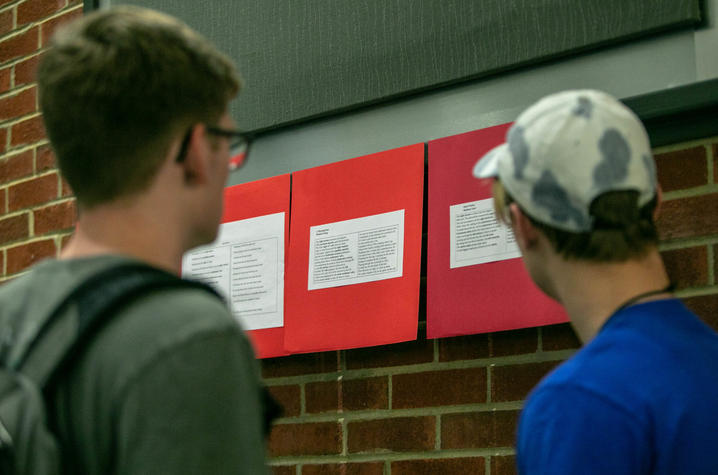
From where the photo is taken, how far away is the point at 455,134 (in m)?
1.69

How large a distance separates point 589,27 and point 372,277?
0.59m

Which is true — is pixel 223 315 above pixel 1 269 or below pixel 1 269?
below

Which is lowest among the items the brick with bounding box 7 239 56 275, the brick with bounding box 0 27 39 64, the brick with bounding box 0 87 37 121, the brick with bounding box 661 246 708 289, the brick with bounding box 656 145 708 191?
the brick with bounding box 661 246 708 289

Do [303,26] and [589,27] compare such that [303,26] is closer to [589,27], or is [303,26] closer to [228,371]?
[589,27]

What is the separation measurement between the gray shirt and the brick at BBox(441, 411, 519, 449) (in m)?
0.91

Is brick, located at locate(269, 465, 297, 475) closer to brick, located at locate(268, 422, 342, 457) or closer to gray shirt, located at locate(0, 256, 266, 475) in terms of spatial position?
brick, located at locate(268, 422, 342, 457)

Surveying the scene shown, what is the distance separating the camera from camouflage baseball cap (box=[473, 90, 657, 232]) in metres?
1.08

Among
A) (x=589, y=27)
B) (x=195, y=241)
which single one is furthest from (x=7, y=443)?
(x=589, y=27)

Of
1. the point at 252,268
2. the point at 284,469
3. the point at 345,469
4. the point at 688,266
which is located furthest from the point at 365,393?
the point at 688,266

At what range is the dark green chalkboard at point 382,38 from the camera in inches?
60.2

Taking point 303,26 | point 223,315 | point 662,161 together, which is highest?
point 303,26

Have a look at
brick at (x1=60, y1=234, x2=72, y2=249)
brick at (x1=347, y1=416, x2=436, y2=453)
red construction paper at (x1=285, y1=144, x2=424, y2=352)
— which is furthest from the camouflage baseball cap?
brick at (x1=60, y1=234, x2=72, y2=249)

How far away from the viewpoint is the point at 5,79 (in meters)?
2.57

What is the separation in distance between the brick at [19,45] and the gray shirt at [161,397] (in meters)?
1.96
